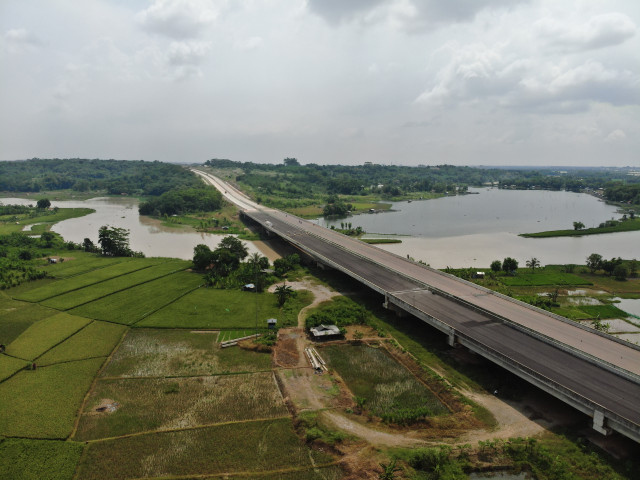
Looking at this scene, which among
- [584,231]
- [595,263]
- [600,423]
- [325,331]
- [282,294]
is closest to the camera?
[600,423]

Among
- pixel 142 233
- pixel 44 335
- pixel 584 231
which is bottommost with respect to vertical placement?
pixel 44 335

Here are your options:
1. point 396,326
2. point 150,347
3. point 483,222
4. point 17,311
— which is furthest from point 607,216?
point 17,311

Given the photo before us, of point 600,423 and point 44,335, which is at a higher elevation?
point 600,423

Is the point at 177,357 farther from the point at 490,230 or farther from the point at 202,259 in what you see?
the point at 490,230

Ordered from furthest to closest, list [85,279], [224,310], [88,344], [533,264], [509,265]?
1. [533,264]
2. [509,265]
3. [85,279]
4. [224,310]
5. [88,344]

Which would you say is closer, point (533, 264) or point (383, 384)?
point (383, 384)

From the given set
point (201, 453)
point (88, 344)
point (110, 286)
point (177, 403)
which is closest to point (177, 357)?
point (177, 403)
